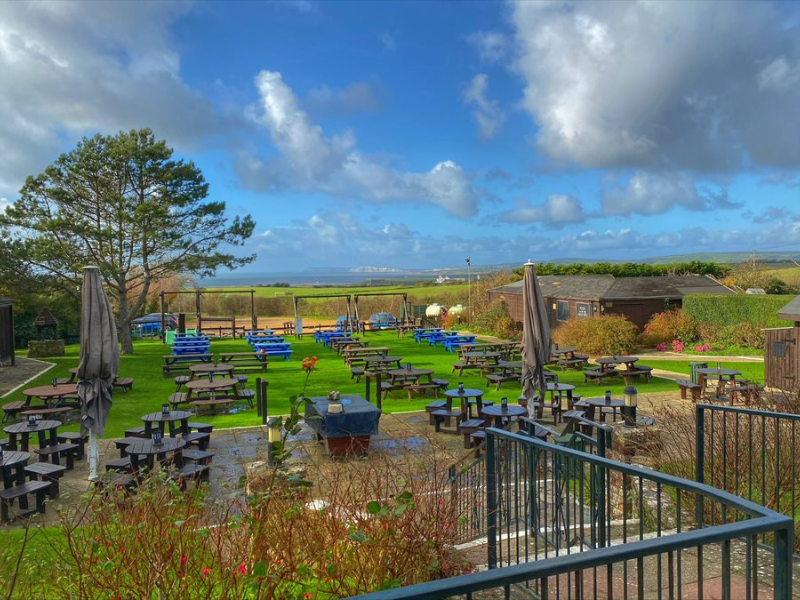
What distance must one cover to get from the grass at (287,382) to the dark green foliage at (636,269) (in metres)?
11.6

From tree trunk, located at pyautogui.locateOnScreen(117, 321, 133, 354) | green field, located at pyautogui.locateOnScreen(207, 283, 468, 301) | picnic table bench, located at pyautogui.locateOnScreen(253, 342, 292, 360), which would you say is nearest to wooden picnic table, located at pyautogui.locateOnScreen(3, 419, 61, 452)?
picnic table bench, located at pyautogui.locateOnScreen(253, 342, 292, 360)

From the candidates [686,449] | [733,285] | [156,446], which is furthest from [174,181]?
[733,285]

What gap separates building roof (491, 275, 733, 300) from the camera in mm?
26913

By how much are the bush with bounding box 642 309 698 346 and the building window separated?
431 cm

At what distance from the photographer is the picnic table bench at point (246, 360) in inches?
824

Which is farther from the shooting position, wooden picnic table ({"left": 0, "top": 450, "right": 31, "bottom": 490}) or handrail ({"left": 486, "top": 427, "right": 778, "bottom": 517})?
wooden picnic table ({"left": 0, "top": 450, "right": 31, "bottom": 490})

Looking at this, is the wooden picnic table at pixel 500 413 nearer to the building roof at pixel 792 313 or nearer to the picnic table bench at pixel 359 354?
the building roof at pixel 792 313

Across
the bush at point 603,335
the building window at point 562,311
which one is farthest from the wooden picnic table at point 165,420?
the building window at point 562,311

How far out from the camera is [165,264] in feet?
89.4

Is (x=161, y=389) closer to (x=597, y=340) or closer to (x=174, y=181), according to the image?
(x=174, y=181)

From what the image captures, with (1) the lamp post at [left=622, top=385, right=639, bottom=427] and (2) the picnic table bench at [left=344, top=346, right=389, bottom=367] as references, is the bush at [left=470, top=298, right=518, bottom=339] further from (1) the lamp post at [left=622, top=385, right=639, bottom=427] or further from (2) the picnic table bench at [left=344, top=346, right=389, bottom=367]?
(1) the lamp post at [left=622, top=385, right=639, bottom=427]

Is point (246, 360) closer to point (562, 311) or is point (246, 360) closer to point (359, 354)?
point (359, 354)

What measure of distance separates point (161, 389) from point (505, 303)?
68.4 feet

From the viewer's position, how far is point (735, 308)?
24344 mm
